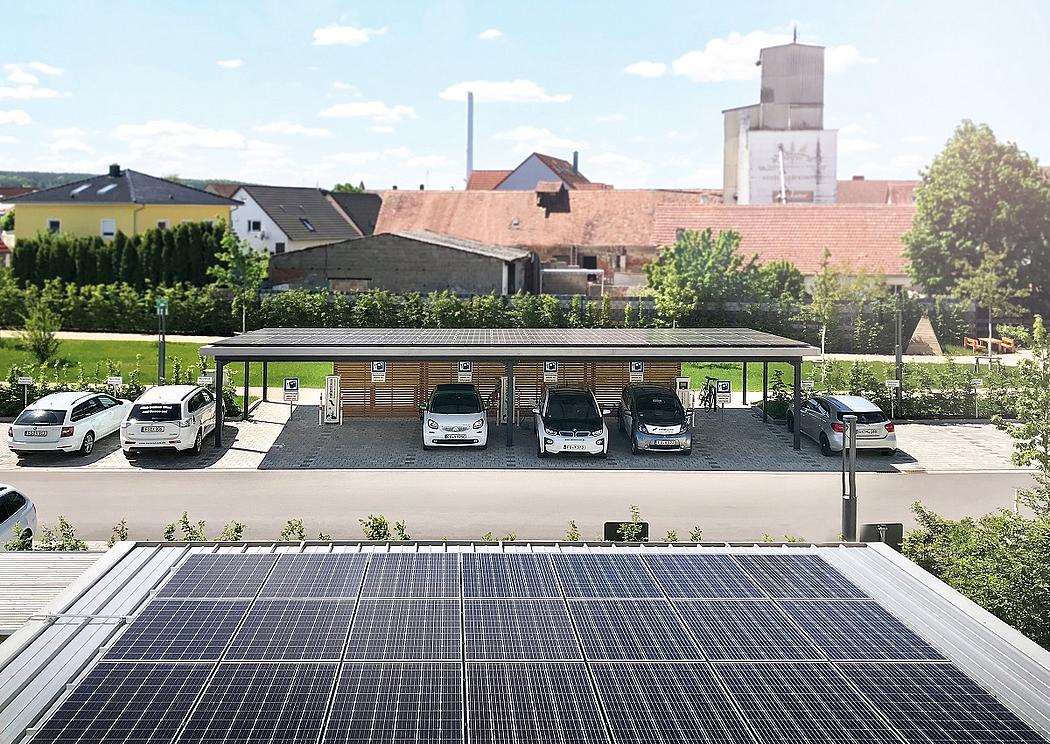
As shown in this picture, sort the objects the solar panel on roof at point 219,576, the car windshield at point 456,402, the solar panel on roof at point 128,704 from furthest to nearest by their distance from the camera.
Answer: the car windshield at point 456,402, the solar panel on roof at point 219,576, the solar panel on roof at point 128,704

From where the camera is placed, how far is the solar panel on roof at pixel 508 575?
33.0 ft

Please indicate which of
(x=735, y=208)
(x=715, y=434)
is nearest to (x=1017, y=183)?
(x=735, y=208)

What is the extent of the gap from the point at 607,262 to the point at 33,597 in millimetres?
61521

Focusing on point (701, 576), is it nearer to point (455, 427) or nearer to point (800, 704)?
point (800, 704)

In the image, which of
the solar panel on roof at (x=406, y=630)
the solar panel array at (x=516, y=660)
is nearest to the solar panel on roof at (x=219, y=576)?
the solar panel array at (x=516, y=660)

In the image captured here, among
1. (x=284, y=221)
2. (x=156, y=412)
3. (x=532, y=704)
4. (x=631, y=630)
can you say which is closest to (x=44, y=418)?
(x=156, y=412)

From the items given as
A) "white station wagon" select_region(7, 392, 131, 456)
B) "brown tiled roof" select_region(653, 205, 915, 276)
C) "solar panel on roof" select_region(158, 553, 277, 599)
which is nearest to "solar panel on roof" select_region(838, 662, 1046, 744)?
"solar panel on roof" select_region(158, 553, 277, 599)

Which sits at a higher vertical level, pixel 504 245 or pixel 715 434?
pixel 504 245

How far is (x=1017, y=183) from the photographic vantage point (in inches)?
2231

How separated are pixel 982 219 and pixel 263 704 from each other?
182 ft

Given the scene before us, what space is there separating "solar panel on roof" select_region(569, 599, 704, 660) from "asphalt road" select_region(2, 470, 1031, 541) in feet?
30.9

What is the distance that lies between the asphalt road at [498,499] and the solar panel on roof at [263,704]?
10864 millimetres

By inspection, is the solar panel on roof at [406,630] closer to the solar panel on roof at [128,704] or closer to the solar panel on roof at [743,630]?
the solar panel on roof at [128,704]

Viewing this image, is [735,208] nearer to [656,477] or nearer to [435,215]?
[435,215]
